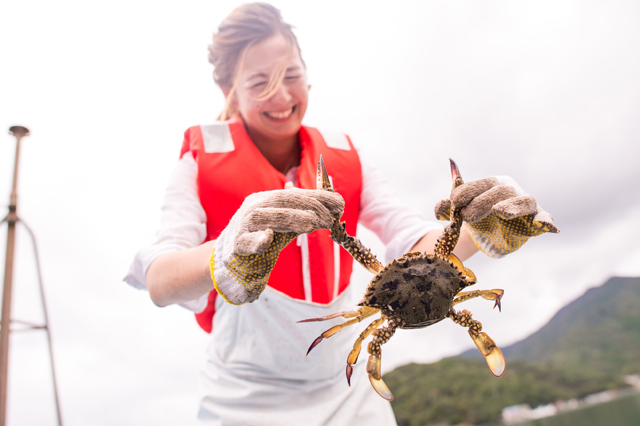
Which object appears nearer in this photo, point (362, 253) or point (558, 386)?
point (362, 253)

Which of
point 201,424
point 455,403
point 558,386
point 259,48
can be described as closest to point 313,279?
point 201,424

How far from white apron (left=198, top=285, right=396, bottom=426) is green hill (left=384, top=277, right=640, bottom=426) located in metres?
54.1

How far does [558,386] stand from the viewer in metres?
67.2

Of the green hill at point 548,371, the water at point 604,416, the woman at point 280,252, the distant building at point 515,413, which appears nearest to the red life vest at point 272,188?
the woman at point 280,252

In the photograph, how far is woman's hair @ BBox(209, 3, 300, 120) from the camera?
279 centimetres

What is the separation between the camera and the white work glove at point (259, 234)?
136 centimetres

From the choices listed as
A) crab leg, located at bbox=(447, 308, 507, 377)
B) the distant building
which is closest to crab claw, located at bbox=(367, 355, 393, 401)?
crab leg, located at bbox=(447, 308, 507, 377)

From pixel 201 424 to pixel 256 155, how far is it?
1.89 m

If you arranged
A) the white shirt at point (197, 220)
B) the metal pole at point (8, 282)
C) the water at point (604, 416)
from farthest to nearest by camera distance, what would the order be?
the water at point (604, 416) → the metal pole at point (8, 282) → the white shirt at point (197, 220)

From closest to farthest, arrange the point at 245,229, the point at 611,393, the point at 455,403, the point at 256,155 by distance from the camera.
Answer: the point at 245,229 < the point at 256,155 < the point at 455,403 < the point at 611,393

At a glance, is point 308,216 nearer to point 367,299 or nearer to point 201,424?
point 367,299

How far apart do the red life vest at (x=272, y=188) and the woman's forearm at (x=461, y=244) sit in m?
0.65

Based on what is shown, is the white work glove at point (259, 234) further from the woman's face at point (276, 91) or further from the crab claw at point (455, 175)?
the woman's face at point (276, 91)

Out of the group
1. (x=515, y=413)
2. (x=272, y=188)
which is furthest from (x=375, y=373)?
(x=515, y=413)
